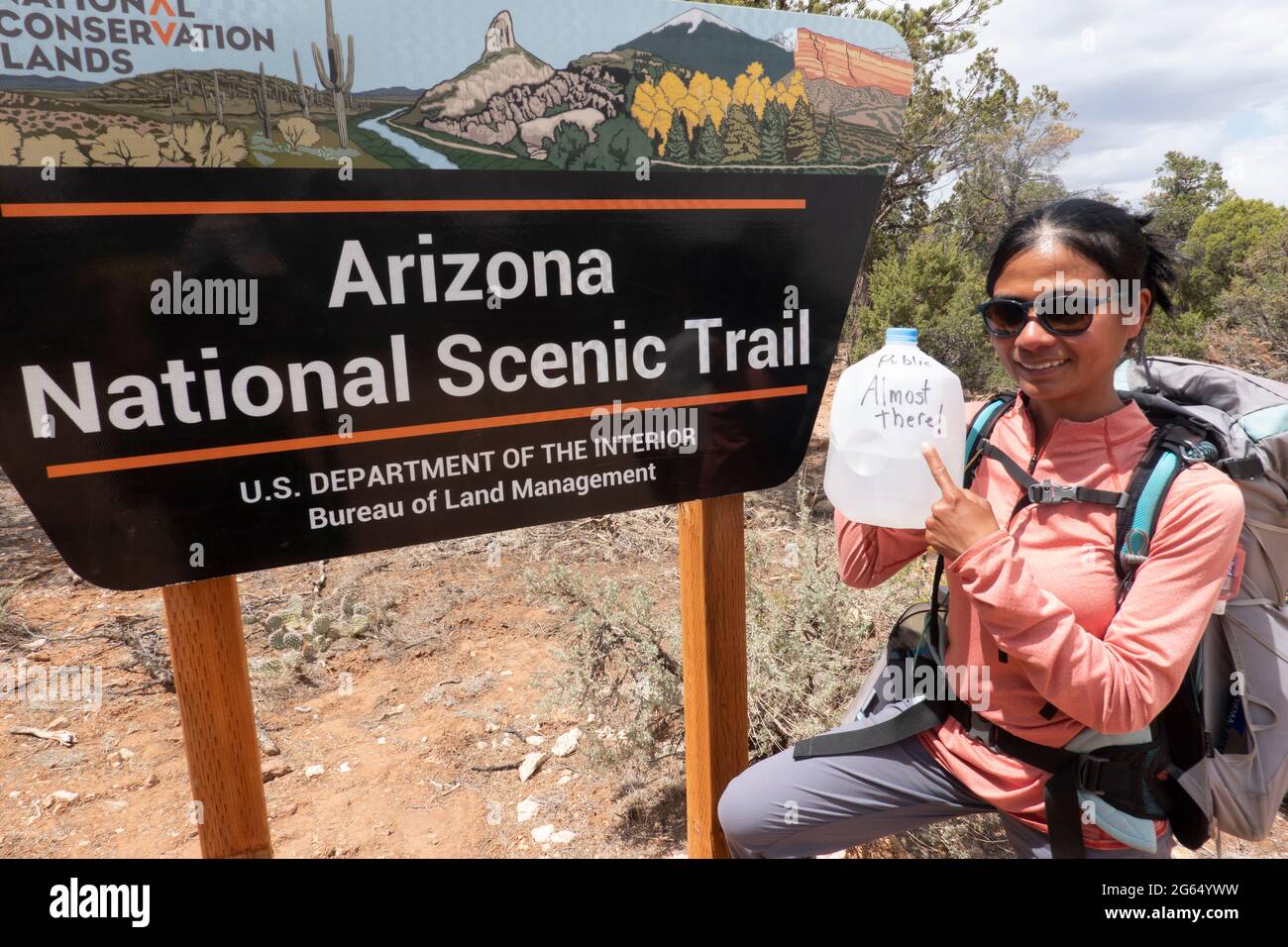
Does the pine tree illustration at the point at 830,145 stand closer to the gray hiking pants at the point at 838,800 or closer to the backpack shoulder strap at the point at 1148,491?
the backpack shoulder strap at the point at 1148,491

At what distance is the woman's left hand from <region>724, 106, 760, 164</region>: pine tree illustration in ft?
2.47

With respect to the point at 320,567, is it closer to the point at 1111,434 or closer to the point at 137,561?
the point at 137,561

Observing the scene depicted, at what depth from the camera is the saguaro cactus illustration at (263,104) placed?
3.98 feet

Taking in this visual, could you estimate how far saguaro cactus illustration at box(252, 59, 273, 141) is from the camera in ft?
3.98

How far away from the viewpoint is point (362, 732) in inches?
120

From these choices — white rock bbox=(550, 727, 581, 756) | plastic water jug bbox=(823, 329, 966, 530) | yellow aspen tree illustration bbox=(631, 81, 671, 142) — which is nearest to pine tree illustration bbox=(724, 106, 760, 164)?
yellow aspen tree illustration bbox=(631, 81, 671, 142)

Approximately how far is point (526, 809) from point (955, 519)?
1.99m

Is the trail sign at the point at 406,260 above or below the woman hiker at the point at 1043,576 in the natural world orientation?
above

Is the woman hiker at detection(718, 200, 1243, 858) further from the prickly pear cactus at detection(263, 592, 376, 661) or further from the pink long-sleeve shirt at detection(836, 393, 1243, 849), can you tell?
the prickly pear cactus at detection(263, 592, 376, 661)

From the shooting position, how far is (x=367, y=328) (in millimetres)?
1355

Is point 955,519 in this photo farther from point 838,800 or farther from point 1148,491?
point 838,800

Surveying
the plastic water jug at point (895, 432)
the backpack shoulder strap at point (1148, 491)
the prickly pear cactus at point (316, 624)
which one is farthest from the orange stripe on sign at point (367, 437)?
the prickly pear cactus at point (316, 624)
